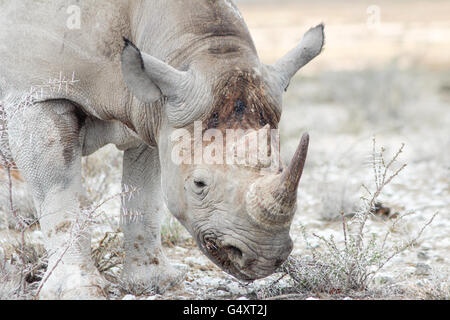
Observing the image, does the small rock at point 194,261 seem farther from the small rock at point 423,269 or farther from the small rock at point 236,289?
the small rock at point 423,269

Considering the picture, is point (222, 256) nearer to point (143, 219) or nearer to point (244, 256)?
point (244, 256)

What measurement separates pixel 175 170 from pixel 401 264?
2721 millimetres

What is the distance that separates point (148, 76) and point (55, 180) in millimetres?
1133

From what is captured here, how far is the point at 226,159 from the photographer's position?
4453 mm

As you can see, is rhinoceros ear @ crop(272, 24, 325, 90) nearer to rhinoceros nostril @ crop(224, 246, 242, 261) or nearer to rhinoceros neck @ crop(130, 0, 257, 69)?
rhinoceros neck @ crop(130, 0, 257, 69)

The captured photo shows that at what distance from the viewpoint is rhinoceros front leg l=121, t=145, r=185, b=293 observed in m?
6.20

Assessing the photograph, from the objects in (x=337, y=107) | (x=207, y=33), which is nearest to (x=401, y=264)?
(x=207, y=33)

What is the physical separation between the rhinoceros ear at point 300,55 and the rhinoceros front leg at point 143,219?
1565mm

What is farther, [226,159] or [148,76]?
[148,76]

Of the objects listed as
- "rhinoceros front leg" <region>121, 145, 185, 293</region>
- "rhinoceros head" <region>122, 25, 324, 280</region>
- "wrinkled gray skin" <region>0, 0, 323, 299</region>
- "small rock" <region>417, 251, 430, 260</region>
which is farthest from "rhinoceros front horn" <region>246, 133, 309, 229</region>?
"small rock" <region>417, 251, 430, 260</region>

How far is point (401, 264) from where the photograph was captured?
6.56m

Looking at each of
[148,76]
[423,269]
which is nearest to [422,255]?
[423,269]

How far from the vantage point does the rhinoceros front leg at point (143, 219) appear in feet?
20.3

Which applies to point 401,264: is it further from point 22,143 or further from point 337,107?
point 337,107
